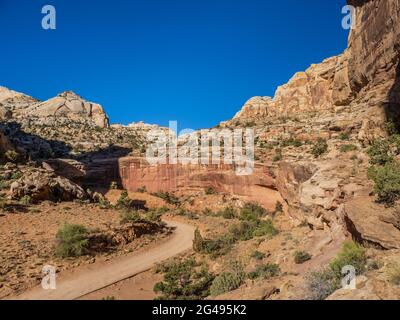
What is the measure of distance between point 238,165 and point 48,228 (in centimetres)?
1734

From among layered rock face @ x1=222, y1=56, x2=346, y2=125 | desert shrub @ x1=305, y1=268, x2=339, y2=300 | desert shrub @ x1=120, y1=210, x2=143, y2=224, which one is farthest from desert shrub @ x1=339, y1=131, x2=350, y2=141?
desert shrub @ x1=305, y1=268, x2=339, y2=300

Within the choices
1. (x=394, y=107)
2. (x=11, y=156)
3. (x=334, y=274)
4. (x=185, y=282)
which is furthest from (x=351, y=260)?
(x=11, y=156)

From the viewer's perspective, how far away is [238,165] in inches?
1217

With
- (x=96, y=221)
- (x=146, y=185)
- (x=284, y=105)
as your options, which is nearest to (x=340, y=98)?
(x=284, y=105)

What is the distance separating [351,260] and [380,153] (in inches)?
388

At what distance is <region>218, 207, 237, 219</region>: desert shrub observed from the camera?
29.2 metres

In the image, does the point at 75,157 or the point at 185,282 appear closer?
the point at 185,282

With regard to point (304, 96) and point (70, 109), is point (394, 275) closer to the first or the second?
point (304, 96)

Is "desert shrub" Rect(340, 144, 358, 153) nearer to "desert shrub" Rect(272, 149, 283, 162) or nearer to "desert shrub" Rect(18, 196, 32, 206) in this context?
"desert shrub" Rect(272, 149, 283, 162)

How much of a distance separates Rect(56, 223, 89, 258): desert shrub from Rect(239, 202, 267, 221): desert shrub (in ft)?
44.2

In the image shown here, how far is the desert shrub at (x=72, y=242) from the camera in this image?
1612 centimetres

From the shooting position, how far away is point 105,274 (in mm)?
15164

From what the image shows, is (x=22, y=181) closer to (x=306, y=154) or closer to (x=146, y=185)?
(x=146, y=185)

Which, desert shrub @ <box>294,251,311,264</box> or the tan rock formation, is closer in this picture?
desert shrub @ <box>294,251,311,264</box>
